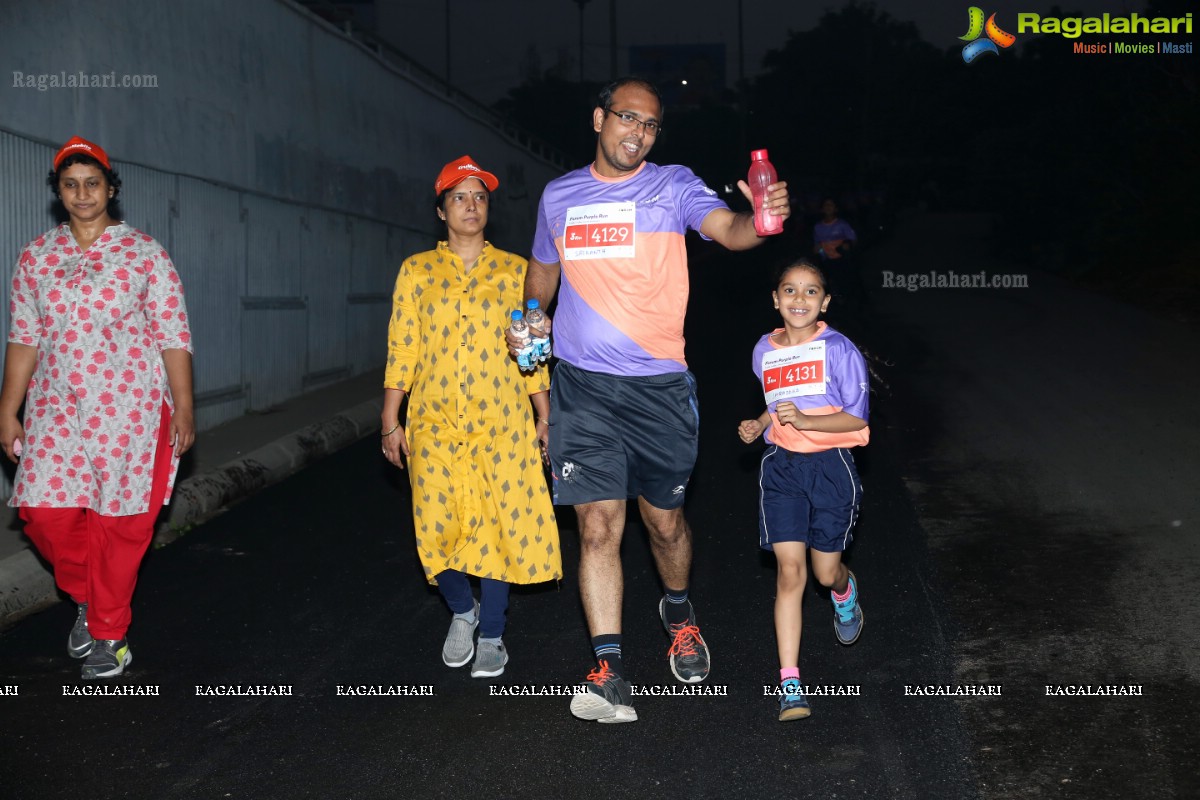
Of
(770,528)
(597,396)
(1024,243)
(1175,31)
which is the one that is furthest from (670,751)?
(1024,243)

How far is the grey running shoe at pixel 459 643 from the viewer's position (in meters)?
5.49

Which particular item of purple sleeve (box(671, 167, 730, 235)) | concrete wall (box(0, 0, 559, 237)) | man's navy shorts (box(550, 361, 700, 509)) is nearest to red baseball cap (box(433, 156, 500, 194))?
purple sleeve (box(671, 167, 730, 235))

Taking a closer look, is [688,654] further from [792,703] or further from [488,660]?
[488,660]

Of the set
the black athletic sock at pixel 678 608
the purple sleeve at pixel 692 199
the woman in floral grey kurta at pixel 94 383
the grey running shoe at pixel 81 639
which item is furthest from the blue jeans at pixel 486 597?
the purple sleeve at pixel 692 199

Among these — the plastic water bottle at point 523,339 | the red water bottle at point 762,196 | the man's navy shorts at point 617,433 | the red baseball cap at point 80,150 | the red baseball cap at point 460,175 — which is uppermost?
the red baseball cap at point 80,150

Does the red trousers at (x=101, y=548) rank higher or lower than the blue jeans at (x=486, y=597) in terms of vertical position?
higher

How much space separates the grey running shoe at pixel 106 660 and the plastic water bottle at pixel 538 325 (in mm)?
2146

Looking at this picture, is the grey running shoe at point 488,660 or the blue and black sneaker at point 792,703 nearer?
the blue and black sneaker at point 792,703

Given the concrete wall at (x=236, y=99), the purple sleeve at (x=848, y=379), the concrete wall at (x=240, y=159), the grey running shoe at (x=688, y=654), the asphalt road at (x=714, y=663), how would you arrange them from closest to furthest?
the asphalt road at (x=714, y=663) < the purple sleeve at (x=848, y=379) < the grey running shoe at (x=688, y=654) < the concrete wall at (x=240, y=159) < the concrete wall at (x=236, y=99)

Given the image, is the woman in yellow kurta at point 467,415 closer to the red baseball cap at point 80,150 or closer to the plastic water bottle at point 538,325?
the plastic water bottle at point 538,325

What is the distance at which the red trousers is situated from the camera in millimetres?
5438

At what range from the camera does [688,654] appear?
17.2ft

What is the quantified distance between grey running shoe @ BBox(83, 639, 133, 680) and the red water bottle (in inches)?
124

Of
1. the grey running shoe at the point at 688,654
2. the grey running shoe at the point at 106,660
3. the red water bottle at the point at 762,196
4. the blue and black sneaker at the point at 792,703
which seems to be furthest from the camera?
the grey running shoe at the point at 106,660
